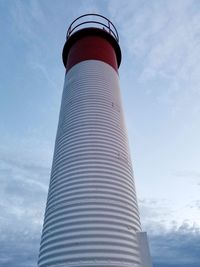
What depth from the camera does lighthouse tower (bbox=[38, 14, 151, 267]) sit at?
12.9 feet

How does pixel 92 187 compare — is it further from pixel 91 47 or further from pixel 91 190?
pixel 91 47

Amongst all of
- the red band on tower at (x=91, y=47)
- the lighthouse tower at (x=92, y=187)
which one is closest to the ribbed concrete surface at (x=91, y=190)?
the lighthouse tower at (x=92, y=187)

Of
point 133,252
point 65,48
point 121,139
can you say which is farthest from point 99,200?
point 65,48

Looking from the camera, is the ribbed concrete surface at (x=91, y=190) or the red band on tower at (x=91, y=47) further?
the red band on tower at (x=91, y=47)

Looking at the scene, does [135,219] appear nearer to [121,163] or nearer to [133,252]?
[133,252]

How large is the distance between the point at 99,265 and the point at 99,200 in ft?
3.45

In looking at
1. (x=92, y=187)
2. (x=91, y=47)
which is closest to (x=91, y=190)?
(x=92, y=187)

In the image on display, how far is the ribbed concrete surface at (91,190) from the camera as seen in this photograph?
3.92 meters

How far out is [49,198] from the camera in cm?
511

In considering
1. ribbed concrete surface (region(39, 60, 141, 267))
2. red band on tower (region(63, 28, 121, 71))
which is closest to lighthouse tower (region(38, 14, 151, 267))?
ribbed concrete surface (region(39, 60, 141, 267))

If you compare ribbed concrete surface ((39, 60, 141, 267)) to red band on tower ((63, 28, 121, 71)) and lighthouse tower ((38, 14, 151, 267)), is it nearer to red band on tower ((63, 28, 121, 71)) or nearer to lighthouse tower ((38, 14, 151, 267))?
lighthouse tower ((38, 14, 151, 267))

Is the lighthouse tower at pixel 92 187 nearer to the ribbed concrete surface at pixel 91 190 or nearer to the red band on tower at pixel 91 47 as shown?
the ribbed concrete surface at pixel 91 190

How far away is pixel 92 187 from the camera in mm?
4516

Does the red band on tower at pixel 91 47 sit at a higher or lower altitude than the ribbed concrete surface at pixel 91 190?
higher
